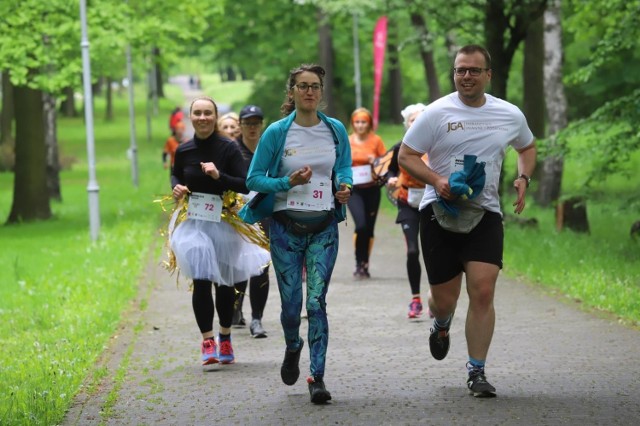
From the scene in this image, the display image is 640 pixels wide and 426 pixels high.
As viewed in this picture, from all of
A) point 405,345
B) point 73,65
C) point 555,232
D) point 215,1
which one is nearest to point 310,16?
point 215,1

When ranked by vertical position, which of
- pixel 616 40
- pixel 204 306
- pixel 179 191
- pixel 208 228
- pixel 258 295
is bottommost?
pixel 258 295

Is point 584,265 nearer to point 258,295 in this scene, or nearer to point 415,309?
point 415,309

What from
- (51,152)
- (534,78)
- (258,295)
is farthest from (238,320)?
(51,152)

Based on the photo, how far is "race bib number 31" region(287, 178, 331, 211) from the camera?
8.17 m

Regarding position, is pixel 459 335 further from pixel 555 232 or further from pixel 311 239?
pixel 555 232

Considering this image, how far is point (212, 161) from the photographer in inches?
381

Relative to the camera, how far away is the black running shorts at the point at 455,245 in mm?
8102

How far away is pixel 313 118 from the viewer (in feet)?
26.9

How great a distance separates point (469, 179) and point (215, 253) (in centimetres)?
254

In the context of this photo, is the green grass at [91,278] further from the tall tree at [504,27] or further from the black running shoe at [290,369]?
the tall tree at [504,27]

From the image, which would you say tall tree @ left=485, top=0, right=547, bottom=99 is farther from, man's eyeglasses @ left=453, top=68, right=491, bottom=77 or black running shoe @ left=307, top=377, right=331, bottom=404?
black running shoe @ left=307, top=377, right=331, bottom=404

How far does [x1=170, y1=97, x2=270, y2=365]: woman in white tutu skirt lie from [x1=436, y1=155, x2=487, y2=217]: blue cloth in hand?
2.12 meters

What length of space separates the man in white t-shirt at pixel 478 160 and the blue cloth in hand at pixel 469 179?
0.05m

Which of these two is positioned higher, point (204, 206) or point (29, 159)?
point (204, 206)
